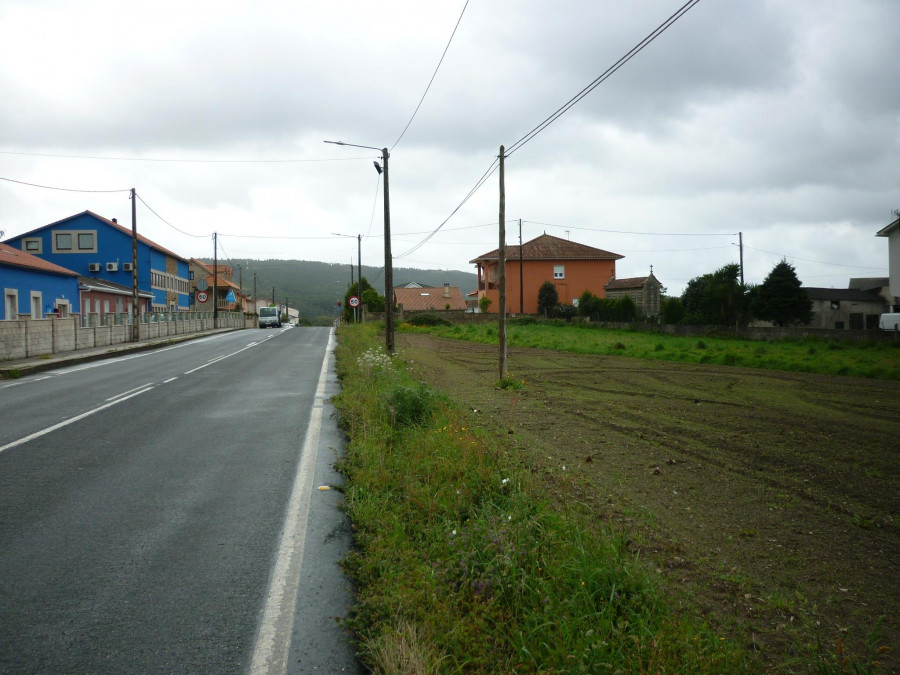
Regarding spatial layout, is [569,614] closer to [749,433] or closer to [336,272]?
[749,433]

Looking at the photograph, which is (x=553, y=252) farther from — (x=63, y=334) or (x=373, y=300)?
(x=63, y=334)

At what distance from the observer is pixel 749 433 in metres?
10.2

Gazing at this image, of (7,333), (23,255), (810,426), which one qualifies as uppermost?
(23,255)

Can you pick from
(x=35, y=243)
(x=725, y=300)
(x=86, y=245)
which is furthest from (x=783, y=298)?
(x=35, y=243)

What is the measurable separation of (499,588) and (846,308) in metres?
67.5

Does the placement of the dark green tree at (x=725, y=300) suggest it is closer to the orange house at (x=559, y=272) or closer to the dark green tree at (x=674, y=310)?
the dark green tree at (x=674, y=310)

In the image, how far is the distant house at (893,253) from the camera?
33.6 meters

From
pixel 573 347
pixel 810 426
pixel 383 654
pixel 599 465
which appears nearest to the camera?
pixel 383 654

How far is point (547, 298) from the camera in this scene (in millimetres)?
63312

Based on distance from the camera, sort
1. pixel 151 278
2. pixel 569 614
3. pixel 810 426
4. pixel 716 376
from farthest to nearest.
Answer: pixel 151 278 → pixel 716 376 → pixel 810 426 → pixel 569 614

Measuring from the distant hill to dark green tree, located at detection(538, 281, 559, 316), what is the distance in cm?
9015

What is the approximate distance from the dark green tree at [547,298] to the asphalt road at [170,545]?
5356 cm

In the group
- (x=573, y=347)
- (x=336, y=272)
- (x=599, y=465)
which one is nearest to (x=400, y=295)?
(x=573, y=347)

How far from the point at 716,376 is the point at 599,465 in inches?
499
